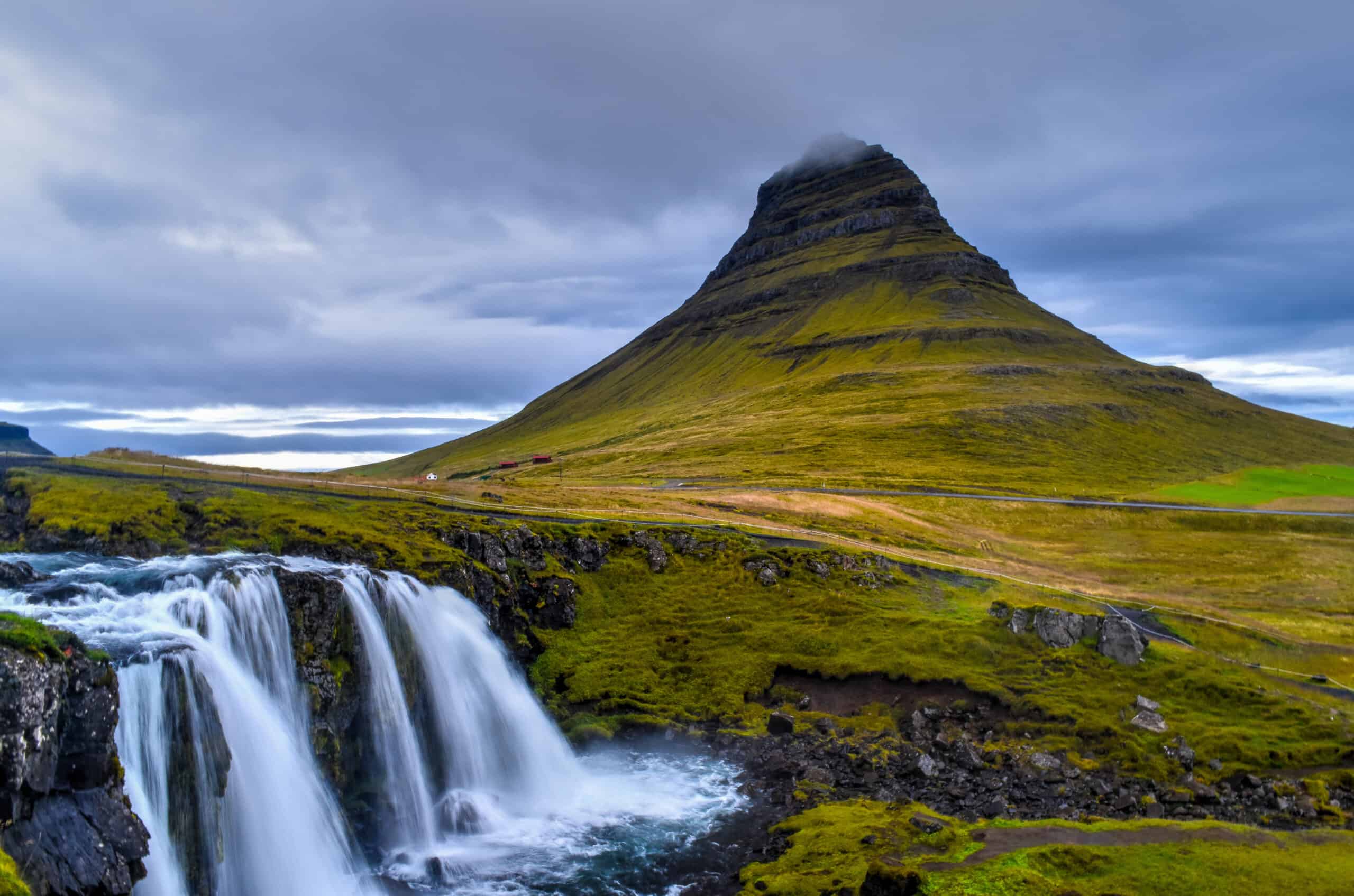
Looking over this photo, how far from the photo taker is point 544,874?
28.1 meters

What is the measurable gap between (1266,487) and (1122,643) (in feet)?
340

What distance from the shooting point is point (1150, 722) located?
3584 centimetres

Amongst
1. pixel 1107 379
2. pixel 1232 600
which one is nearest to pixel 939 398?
pixel 1107 379

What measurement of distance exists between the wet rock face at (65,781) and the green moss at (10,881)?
1.38 metres

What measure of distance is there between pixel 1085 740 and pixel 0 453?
72.1m

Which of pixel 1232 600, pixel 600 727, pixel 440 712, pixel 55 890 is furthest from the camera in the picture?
pixel 1232 600

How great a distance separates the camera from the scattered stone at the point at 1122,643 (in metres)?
41.2

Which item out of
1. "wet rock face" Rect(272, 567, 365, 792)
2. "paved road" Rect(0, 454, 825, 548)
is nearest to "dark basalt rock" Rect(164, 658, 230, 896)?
"wet rock face" Rect(272, 567, 365, 792)

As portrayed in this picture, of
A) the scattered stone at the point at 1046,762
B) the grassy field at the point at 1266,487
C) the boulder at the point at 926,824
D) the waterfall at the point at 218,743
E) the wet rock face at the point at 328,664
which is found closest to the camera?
the waterfall at the point at 218,743

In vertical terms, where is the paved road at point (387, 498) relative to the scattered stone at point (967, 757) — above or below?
above

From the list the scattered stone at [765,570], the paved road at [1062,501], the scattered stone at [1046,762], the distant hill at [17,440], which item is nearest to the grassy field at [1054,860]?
the scattered stone at [1046,762]

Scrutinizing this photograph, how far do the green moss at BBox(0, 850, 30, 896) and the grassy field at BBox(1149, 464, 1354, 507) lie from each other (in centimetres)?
12177

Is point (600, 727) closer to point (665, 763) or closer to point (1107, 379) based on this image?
point (665, 763)

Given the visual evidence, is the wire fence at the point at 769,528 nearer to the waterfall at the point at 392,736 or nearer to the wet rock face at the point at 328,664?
the waterfall at the point at 392,736
